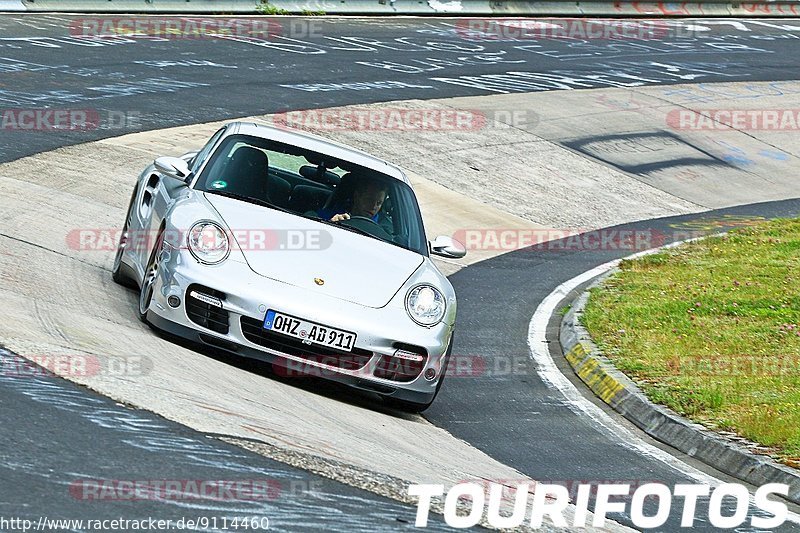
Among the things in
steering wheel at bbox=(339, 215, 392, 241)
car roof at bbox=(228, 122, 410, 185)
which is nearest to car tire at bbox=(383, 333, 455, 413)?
steering wheel at bbox=(339, 215, 392, 241)

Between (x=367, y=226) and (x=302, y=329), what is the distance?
4.82 ft

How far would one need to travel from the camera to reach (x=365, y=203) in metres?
8.82

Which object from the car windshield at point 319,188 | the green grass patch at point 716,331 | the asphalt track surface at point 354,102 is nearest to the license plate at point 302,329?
the asphalt track surface at point 354,102

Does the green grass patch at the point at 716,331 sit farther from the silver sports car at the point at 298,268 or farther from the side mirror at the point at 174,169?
the side mirror at the point at 174,169

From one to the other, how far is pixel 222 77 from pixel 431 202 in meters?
5.64

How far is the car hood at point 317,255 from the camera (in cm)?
762

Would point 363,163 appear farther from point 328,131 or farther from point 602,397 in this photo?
point 328,131

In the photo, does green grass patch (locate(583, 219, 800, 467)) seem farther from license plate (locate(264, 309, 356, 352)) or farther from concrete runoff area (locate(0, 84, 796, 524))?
license plate (locate(264, 309, 356, 352))

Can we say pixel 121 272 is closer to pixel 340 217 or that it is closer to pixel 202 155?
pixel 202 155

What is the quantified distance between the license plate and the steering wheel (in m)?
1.32

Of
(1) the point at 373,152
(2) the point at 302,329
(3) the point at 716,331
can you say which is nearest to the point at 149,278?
(2) the point at 302,329

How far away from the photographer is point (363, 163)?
914 centimetres

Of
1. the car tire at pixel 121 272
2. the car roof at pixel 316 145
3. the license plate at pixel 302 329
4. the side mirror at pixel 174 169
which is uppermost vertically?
the car roof at pixel 316 145

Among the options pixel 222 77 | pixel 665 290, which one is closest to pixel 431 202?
pixel 665 290
